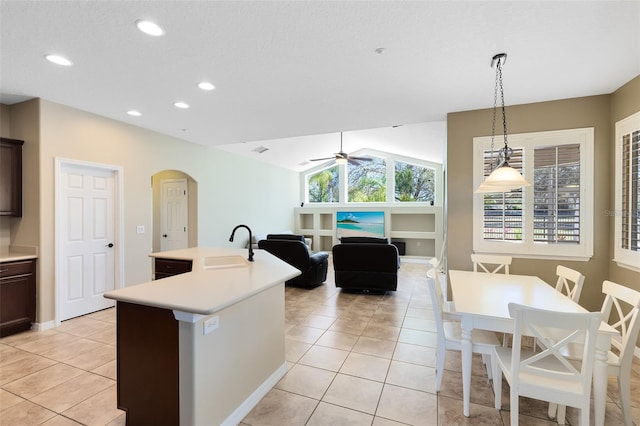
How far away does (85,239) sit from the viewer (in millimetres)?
4031

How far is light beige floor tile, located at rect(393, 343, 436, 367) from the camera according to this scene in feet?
9.27

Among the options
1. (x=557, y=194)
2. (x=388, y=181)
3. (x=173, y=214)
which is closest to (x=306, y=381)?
(x=557, y=194)

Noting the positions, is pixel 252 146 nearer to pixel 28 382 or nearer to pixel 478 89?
pixel 478 89

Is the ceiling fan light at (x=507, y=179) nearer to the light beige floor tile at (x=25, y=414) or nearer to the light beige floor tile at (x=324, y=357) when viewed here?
the light beige floor tile at (x=324, y=357)

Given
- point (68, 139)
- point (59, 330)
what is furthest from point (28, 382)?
point (68, 139)

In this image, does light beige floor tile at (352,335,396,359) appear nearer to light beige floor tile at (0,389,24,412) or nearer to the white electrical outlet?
the white electrical outlet

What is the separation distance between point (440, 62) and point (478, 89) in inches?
34.3

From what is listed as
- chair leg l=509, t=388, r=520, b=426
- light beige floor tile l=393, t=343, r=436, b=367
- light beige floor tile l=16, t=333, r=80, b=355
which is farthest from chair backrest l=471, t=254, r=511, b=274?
light beige floor tile l=16, t=333, r=80, b=355

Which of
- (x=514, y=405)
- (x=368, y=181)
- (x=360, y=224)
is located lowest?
(x=514, y=405)

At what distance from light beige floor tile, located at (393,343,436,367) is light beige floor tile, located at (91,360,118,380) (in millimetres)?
2594

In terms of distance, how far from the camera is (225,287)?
1.97 metres

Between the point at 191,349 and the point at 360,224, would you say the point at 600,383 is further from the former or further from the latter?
the point at 360,224

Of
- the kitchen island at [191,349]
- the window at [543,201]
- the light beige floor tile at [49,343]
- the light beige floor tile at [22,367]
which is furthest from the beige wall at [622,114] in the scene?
the light beige floor tile at [49,343]

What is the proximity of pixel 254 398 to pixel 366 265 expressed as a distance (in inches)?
124
